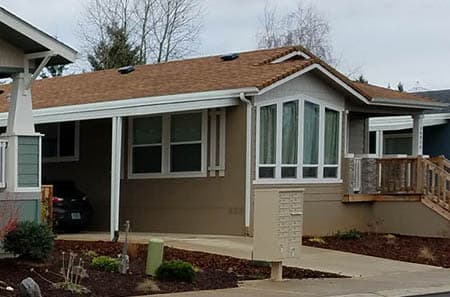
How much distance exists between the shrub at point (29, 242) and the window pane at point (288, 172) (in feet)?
27.5

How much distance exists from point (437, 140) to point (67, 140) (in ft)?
47.1

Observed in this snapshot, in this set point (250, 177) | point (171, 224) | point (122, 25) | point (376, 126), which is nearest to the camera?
point (250, 177)

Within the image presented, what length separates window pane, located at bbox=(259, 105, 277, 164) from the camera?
64.4 feet

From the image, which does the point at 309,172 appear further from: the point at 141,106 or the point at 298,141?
the point at 141,106

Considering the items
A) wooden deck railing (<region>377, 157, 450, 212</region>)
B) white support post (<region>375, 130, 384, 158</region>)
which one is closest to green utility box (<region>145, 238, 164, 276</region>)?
wooden deck railing (<region>377, 157, 450, 212</region>)

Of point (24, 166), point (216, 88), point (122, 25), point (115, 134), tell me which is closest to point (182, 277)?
point (24, 166)

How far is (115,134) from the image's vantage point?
17984 millimetres

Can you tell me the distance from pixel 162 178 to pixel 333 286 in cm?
852

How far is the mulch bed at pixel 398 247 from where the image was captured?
17.4 meters

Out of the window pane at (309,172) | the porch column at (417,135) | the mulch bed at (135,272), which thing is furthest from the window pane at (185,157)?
the porch column at (417,135)

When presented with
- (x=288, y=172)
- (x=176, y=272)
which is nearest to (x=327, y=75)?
(x=288, y=172)

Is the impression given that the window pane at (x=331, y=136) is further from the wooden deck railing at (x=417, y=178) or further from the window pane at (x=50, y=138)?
the window pane at (x=50, y=138)

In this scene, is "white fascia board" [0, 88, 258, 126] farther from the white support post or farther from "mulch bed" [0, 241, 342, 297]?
the white support post

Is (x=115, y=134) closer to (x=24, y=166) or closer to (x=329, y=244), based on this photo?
(x=24, y=166)
